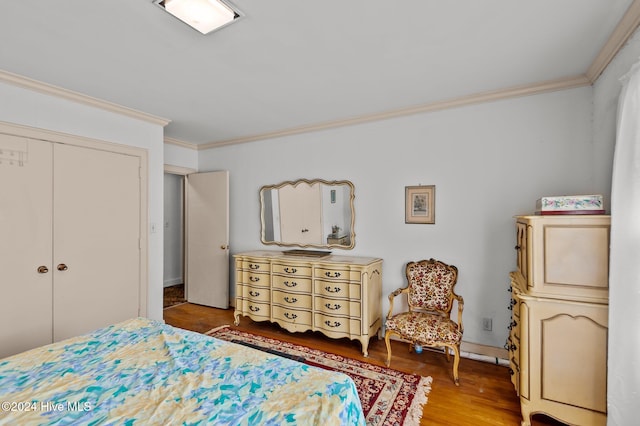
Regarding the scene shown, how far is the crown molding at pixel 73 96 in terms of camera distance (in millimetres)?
2489

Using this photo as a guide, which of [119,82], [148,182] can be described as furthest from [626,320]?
[148,182]

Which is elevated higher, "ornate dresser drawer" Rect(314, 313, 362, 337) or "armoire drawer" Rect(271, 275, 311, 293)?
"armoire drawer" Rect(271, 275, 311, 293)

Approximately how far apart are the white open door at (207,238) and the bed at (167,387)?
283cm

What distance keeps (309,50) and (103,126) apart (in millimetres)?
2415

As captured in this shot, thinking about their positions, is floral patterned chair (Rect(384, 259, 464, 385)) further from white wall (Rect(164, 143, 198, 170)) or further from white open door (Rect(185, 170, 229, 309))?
white wall (Rect(164, 143, 198, 170))

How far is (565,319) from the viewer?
6.33 feet

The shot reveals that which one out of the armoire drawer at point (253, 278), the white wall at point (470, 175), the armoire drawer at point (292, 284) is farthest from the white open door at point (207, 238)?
the white wall at point (470, 175)

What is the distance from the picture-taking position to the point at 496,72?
8.06 feet

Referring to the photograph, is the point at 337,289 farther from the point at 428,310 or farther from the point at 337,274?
the point at 428,310

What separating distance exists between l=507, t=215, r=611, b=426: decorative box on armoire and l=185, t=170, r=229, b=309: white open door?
3.76 meters

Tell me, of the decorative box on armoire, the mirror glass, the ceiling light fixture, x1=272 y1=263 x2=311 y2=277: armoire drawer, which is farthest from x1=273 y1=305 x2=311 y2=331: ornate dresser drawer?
the ceiling light fixture

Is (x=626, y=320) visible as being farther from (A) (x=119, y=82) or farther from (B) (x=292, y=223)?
(A) (x=119, y=82)

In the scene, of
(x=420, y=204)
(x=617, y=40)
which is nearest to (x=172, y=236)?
(x=420, y=204)

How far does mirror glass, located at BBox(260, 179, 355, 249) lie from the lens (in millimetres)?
3699
